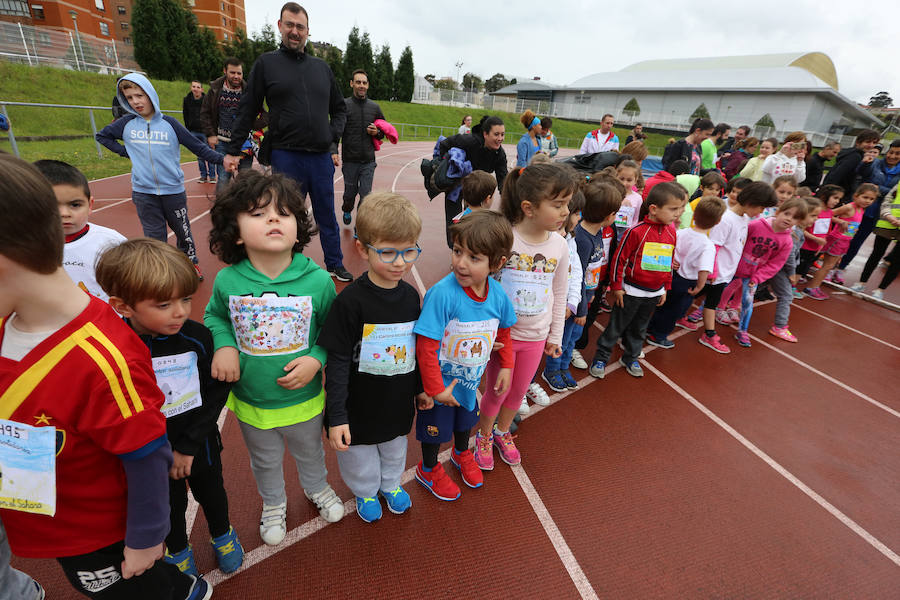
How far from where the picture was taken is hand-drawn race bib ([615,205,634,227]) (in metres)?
4.18

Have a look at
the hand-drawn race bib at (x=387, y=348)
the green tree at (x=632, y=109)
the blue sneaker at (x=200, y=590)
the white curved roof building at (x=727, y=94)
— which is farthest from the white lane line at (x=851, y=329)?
the green tree at (x=632, y=109)

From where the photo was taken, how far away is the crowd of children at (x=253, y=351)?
0.90 meters

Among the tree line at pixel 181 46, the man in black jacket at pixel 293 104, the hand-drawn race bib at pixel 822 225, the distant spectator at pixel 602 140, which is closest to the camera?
the man in black jacket at pixel 293 104

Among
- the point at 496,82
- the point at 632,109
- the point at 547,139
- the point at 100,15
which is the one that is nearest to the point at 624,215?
the point at 547,139

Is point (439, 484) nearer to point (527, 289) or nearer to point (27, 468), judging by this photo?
point (527, 289)

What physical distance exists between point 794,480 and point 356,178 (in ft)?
19.7

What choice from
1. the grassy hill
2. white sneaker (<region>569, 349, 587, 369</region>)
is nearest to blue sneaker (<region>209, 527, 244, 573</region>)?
white sneaker (<region>569, 349, 587, 369</region>)

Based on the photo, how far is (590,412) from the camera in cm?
320

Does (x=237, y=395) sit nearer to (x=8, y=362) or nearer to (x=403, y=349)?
(x=403, y=349)

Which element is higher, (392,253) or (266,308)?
(392,253)

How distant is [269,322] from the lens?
61.8 inches

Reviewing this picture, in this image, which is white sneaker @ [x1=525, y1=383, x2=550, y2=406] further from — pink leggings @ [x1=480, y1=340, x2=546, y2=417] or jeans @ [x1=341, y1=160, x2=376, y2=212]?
jeans @ [x1=341, y1=160, x2=376, y2=212]

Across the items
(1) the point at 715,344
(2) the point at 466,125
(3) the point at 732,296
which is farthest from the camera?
(2) the point at 466,125

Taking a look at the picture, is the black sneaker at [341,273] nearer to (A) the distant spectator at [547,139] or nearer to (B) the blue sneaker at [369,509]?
(B) the blue sneaker at [369,509]
